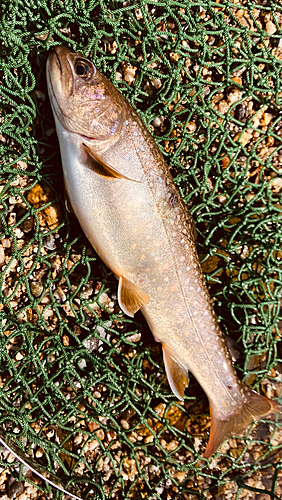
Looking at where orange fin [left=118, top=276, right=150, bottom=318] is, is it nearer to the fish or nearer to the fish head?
the fish

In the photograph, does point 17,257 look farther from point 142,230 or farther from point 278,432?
point 278,432

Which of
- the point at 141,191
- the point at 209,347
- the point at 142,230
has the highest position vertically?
the point at 141,191

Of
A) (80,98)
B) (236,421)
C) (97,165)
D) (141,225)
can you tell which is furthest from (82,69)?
(236,421)

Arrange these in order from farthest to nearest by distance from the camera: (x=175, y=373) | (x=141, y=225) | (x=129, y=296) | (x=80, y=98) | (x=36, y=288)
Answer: (x=36, y=288), (x=175, y=373), (x=129, y=296), (x=141, y=225), (x=80, y=98)

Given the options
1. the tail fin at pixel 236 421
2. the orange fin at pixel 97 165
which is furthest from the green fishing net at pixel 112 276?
the orange fin at pixel 97 165

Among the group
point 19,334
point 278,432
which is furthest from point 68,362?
point 278,432

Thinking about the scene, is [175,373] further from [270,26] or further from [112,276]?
[270,26]

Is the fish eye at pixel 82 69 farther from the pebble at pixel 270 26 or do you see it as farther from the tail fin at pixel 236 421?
the tail fin at pixel 236 421

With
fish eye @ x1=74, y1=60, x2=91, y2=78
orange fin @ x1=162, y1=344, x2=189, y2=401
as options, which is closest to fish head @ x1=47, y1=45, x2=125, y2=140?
fish eye @ x1=74, y1=60, x2=91, y2=78
